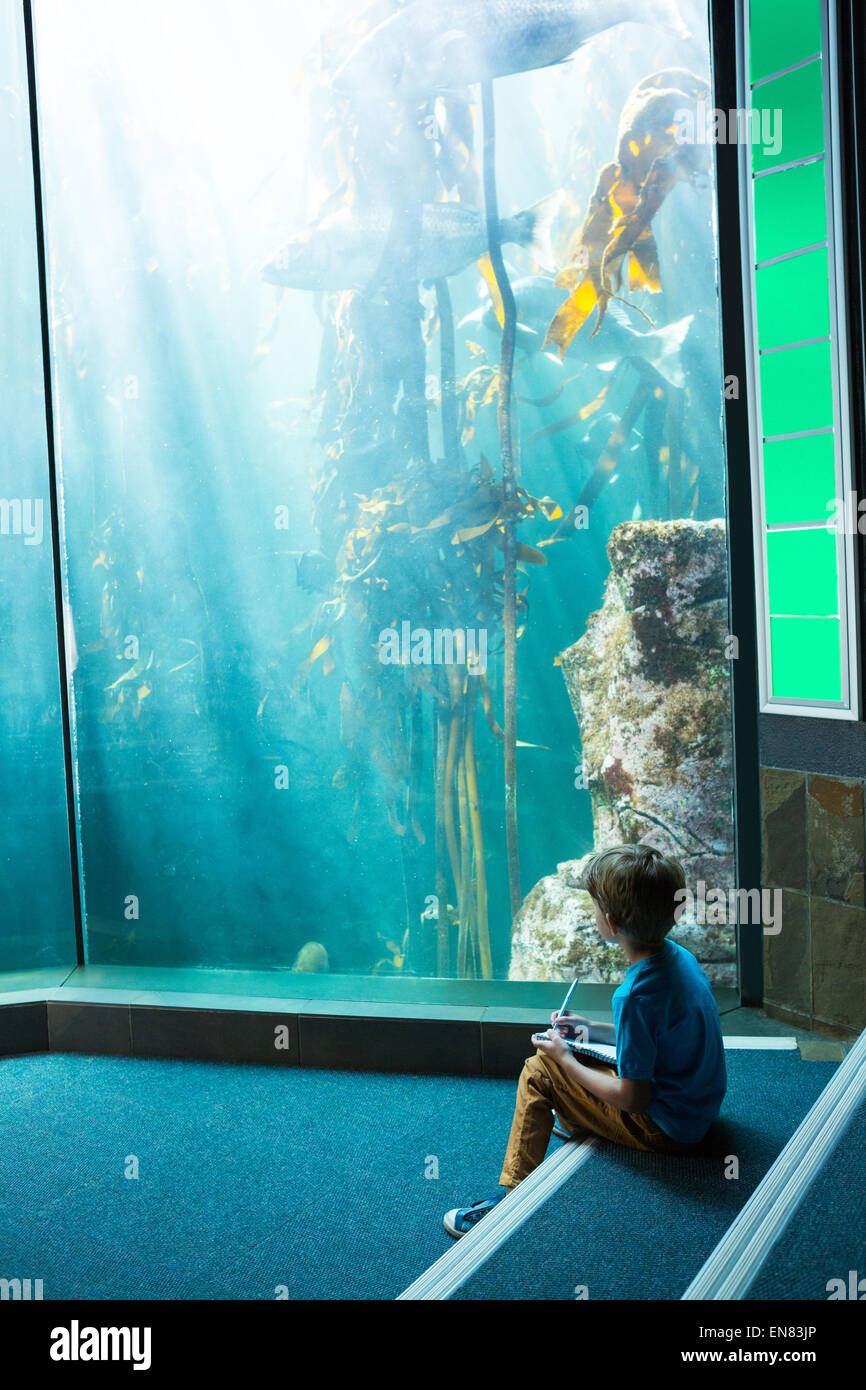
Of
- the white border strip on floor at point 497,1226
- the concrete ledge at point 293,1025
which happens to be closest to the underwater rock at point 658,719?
the concrete ledge at point 293,1025

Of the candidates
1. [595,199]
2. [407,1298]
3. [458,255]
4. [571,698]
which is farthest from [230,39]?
[407,1298]

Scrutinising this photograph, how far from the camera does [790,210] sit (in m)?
2.98

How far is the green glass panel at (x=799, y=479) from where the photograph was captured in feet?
9.73

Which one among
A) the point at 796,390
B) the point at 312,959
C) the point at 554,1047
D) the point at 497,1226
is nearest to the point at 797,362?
the point at 796,390

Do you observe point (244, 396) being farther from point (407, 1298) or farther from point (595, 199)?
point (407, 1298)

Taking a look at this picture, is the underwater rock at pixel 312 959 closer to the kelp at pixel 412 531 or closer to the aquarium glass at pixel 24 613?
the kelp at pixel 412 531

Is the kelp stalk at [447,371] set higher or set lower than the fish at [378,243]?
lower

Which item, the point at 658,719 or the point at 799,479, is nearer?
the point at 799,479

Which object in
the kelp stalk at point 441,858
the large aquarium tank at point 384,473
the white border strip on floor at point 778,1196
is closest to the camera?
the white border strip on floor at point 778,1196

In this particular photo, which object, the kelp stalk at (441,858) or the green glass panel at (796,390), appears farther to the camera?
the kelp stalk at (441,858)

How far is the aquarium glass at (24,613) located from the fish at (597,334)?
160cm

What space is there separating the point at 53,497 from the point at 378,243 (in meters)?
1.49

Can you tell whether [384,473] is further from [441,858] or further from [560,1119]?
[560,1119]

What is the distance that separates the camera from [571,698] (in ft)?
12.0
